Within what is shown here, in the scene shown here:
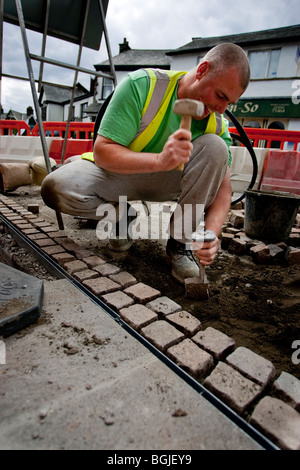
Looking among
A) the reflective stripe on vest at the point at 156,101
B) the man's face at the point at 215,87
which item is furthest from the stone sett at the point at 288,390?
the reflective stripe on vest at the point at 156,101

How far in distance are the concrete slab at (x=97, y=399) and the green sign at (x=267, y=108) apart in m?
17.8

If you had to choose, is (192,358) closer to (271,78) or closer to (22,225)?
(22,225)

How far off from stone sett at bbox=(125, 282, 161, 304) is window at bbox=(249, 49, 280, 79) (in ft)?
64.7

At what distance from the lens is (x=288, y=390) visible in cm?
98

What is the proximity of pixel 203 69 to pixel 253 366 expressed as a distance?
158 centimetres

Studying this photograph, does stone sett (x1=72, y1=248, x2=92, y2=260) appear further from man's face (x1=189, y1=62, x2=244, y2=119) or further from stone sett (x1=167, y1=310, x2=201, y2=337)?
man's face (x1=189, y1=62, x2=244, y2=119)

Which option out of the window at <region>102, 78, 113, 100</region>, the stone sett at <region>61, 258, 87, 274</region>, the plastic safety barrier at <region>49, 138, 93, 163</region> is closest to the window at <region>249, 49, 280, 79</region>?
the window at <region>102, 78, 113, 100</region>

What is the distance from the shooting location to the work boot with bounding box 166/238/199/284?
74.1 inches

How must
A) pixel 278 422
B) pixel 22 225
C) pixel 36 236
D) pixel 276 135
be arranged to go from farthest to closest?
pixel 276 135 < pixel 22 225 < pixel 36 236 < pixel 278 422

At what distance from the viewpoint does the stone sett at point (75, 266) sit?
5.59 feet

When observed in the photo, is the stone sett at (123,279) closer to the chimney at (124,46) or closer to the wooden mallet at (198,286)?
the wooden mallet at (198,286)

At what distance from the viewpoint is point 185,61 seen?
19.6 m

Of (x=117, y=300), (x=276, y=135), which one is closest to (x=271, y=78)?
(x=276, y=135)

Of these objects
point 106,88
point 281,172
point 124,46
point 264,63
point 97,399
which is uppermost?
point 124,46
